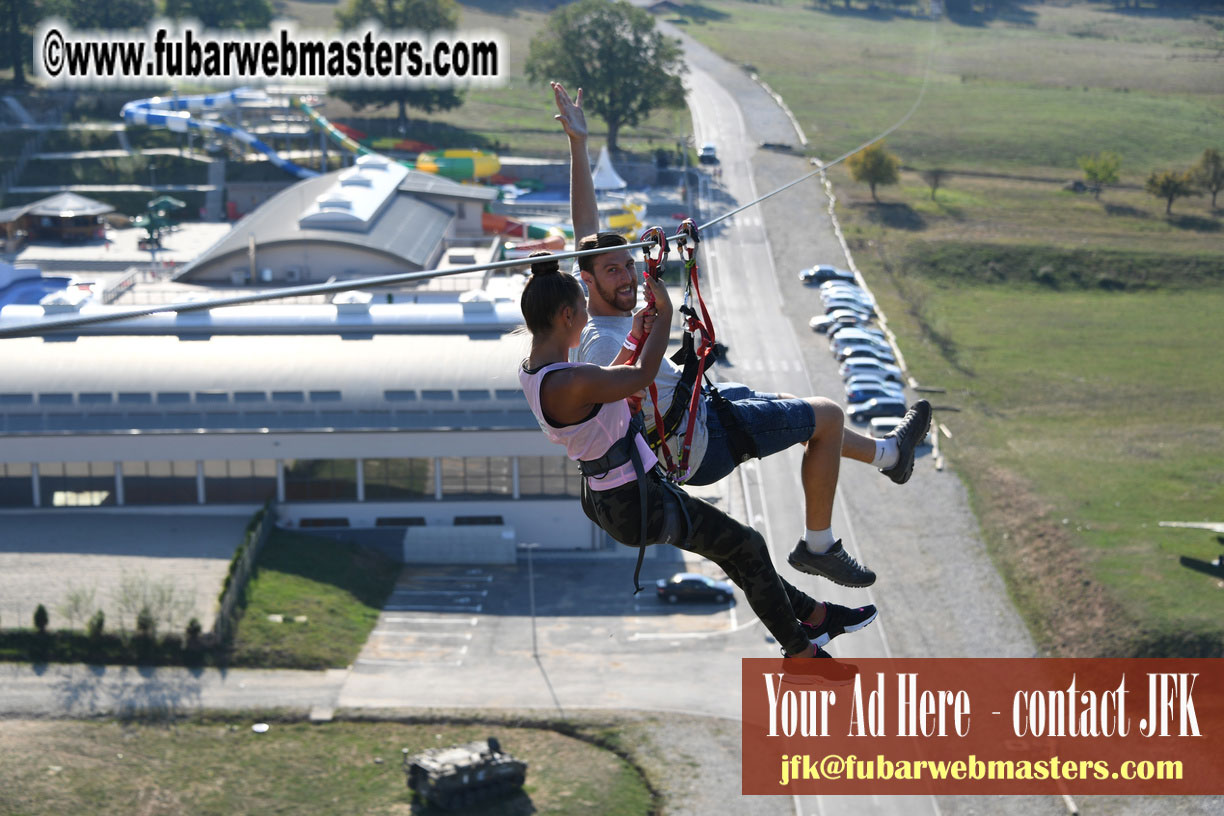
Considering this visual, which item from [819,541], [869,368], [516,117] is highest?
[516,117]

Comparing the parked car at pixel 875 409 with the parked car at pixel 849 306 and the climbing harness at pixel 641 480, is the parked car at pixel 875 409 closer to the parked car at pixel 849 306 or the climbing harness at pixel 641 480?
the parked car at pixel 849 306

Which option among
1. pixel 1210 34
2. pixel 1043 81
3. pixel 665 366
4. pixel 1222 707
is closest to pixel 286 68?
pixel 1043 81

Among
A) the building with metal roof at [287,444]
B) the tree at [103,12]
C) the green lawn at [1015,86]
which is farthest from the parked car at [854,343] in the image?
the tree at [103,12]

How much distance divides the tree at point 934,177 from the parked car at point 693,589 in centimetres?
5716

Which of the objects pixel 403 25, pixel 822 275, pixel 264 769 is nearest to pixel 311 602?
pixel 264 769

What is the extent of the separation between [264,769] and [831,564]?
3464 cm

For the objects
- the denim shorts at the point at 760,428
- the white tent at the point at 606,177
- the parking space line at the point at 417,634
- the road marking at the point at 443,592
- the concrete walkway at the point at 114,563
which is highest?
the denim shorts at the point at 760,428

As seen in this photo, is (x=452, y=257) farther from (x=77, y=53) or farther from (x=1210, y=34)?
(x=77, y=53)

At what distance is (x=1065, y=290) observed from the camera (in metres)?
85.6

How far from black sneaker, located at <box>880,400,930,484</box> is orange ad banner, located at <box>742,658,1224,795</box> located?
31395 millimetres

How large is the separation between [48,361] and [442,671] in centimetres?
2338

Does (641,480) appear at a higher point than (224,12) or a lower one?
lower

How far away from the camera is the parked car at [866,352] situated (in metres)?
74.4

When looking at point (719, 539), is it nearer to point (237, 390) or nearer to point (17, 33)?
point (237, 390)
